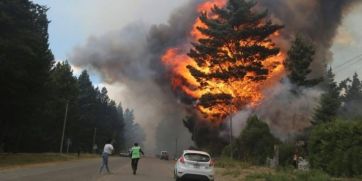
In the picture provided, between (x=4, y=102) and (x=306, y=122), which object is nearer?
(x=4, y=102)

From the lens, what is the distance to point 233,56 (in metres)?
65.7

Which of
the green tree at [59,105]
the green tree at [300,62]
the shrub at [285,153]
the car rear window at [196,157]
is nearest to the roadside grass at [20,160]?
the car rear window at [196,157]

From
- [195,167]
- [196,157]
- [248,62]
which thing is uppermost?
[248,62]

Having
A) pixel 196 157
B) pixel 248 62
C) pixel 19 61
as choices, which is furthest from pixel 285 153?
pixel 19 61

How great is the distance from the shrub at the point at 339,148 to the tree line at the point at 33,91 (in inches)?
1193

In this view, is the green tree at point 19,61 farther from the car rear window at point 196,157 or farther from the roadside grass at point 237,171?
the car rear window at point 196,157

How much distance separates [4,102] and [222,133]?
34.9 meters

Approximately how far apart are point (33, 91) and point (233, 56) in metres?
25.1

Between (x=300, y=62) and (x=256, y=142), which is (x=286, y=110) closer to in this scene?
(x=256, y=142)

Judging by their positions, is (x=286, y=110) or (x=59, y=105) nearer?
(x=286, y=110)

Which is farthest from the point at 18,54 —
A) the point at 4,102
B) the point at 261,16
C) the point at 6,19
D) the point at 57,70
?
the point at 57,70

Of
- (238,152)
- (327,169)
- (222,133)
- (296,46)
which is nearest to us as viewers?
(327,169)

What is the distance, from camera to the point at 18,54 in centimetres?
4969

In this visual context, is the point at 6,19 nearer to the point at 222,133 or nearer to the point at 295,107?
the point at 295,107
